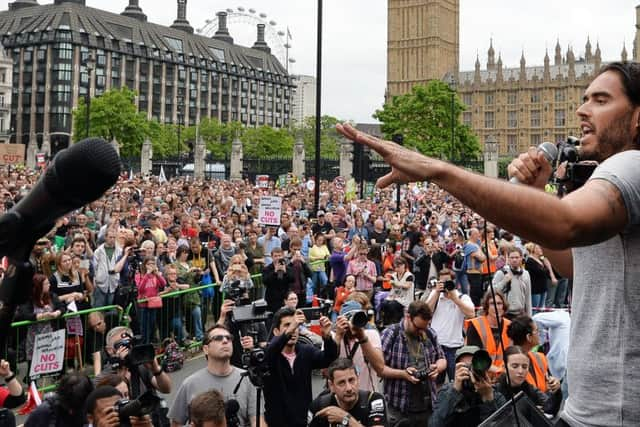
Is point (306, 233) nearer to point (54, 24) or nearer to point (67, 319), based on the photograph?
point (67, 319)

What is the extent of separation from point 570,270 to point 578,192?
0.72 m

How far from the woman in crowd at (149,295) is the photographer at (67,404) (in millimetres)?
5943

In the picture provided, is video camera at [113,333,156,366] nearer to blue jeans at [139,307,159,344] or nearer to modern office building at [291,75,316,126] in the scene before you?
→ blue jeans at [139,307,159,344]

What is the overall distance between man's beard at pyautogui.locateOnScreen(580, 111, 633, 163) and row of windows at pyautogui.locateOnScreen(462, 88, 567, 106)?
4630 inches

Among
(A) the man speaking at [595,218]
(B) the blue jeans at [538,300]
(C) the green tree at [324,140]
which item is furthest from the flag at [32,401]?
(C) the green tree at [324,140]

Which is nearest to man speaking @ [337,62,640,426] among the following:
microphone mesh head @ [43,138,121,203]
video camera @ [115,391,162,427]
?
microphone mesh head @ [43,138,121,203]

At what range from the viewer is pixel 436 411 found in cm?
557

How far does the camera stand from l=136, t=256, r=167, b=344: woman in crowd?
11281 mm

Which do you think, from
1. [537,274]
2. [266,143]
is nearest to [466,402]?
[537,274]

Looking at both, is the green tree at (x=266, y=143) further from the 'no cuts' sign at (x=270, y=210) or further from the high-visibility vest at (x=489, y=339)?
the high-visibility vest at (x=489, y=339)

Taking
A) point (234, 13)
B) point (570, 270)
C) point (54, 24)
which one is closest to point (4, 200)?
point (570, 270)

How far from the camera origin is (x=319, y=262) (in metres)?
15.1

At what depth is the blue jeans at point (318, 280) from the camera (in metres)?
14.4

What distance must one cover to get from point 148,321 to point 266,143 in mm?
91133
